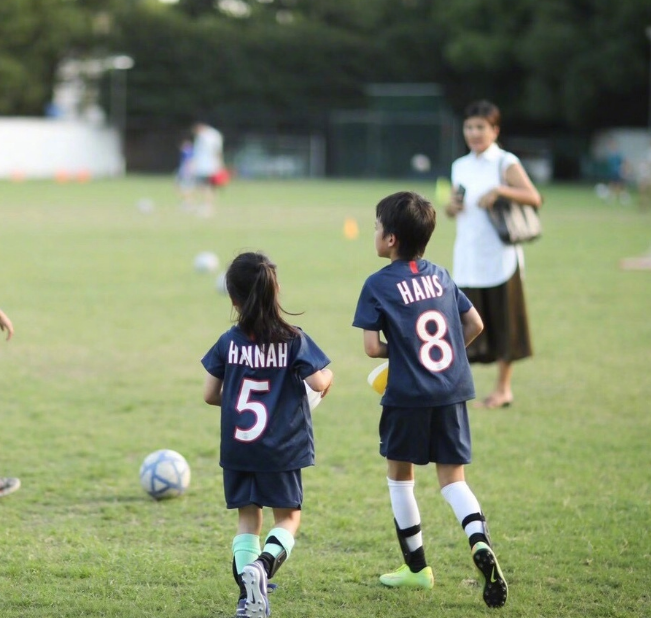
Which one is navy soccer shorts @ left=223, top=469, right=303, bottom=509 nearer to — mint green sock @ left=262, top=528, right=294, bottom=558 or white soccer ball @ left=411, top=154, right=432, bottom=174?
mint green sock @ left=262, top=528, right=294, bottom=558

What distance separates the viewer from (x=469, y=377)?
4270 mm

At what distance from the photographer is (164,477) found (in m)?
5.43

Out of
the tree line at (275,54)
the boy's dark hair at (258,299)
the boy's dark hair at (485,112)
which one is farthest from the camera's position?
the tree line at (275,54)

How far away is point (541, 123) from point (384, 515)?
45665 mm

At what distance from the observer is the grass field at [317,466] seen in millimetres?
4250

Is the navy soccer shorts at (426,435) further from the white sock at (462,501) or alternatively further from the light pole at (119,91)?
the light pole at (119,91)

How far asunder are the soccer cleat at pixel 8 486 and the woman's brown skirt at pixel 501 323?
11.0ft

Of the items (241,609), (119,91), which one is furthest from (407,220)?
(119,91)

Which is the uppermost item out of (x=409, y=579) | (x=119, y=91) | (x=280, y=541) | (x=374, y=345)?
(x=119, y=91)

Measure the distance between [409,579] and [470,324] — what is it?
1071mm

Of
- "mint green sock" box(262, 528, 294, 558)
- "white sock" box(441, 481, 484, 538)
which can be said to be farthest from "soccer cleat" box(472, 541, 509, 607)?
A: "mint green sock" box(262, 528, 294, 558)

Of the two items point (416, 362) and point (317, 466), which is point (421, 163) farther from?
point (416, 362)

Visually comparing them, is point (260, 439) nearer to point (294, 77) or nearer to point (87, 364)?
point (87, 364)

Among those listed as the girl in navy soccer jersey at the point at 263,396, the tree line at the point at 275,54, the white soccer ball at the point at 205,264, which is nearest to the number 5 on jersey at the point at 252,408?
the girl in navy soccer jersey at the point at 263,396
